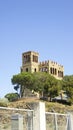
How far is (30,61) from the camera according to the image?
97.9 m

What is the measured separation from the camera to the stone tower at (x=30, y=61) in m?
97.1

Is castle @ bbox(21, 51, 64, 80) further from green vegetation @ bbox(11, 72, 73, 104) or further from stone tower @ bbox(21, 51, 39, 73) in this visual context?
green vegetation @ bbox(11, 72, 73, 104)

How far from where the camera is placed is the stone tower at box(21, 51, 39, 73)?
97125 mm

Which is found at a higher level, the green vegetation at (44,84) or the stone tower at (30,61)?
the stone tower at (30,61)

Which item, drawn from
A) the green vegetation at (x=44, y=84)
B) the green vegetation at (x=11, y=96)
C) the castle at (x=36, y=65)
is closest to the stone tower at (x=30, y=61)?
the castle at (x=36, y=65)

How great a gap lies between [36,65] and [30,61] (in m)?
2.27

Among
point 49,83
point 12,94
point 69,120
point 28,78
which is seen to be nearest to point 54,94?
point 49,83

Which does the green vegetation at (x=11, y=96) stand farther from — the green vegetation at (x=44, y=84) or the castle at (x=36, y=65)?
the castle at (x=36, y=65)

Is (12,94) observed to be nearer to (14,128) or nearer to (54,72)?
(54,72)

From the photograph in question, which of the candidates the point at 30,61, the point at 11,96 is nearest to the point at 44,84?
the point at 11,96

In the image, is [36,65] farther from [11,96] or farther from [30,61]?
[11,96]

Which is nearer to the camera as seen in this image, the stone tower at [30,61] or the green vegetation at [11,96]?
the green vegetation at [11,96]

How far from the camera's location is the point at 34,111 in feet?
31.0

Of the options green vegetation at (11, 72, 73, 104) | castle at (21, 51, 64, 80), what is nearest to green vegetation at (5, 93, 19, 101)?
green vegetation at (11, 72, 73, 104)
